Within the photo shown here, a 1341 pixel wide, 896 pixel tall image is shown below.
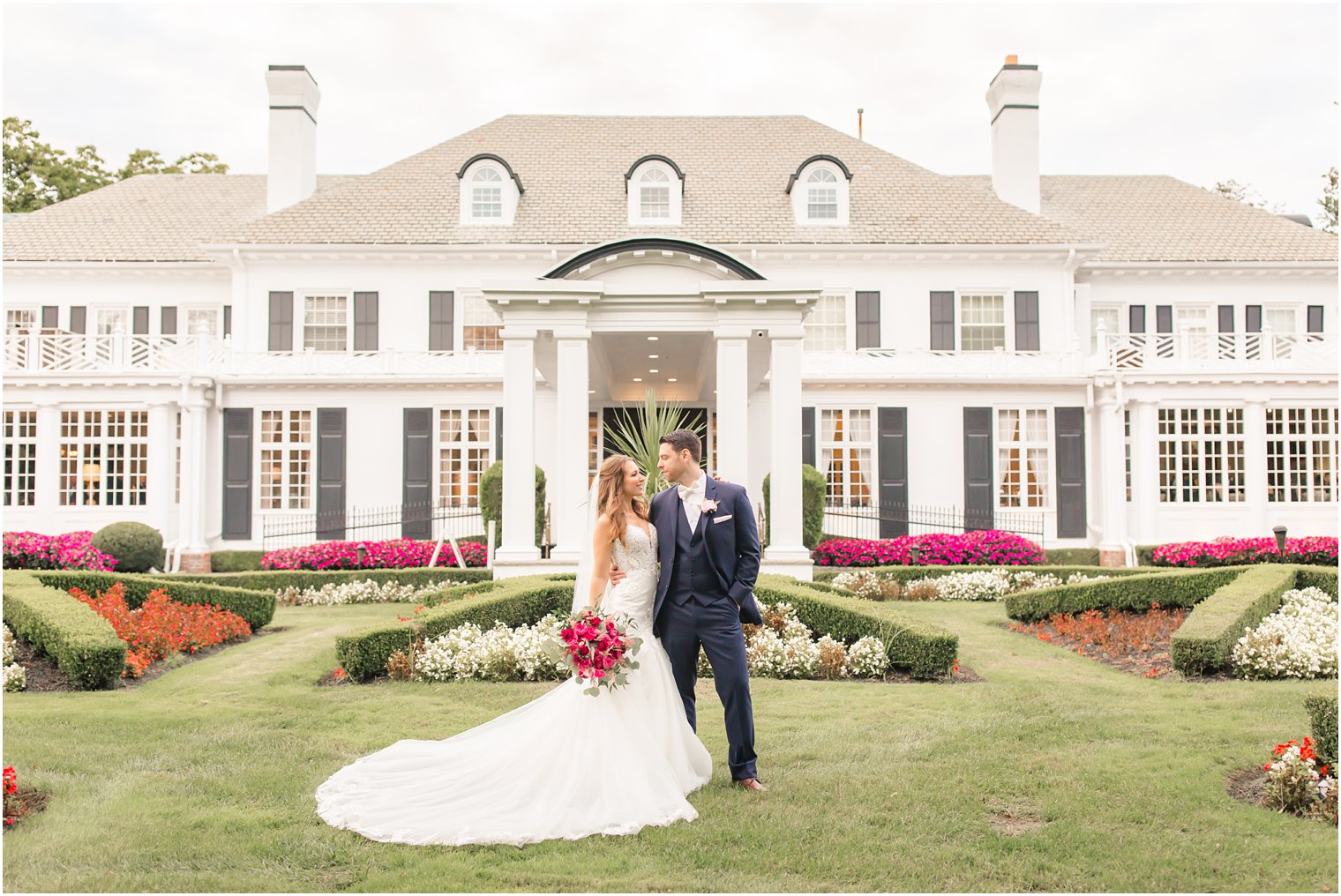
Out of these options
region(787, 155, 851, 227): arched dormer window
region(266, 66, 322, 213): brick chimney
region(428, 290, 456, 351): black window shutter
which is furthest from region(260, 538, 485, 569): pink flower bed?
region(787, 155, 851, 227): arched dormer window

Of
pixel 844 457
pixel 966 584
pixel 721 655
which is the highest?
pixel 844 457

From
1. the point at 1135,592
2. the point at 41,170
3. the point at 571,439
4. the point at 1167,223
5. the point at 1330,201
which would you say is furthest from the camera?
the point at 1330,201

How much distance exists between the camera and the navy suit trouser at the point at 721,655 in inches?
237

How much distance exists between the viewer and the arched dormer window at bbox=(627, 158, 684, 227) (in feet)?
82.1

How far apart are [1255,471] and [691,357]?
1302 cm

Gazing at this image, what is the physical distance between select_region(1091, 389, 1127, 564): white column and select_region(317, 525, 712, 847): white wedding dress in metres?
17.8

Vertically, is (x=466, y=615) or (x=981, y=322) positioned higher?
(x=981, y=322)

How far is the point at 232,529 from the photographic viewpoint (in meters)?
22.7

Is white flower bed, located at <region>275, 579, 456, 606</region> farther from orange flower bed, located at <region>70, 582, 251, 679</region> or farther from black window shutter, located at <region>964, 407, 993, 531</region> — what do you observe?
black window shutter, located at <region>964, 407, 993, 531</region>

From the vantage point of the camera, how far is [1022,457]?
2322cm

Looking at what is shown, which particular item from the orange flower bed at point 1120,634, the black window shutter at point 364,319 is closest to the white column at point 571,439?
the orange flower bed at point 1120,634

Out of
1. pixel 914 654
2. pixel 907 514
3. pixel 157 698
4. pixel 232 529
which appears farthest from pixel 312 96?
pixel 914 654

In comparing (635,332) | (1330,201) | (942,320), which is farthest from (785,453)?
(1330,201)

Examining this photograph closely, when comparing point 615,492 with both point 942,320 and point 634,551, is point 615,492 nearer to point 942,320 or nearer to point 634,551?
point 634,551
